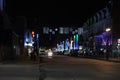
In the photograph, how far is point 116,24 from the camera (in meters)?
86.0

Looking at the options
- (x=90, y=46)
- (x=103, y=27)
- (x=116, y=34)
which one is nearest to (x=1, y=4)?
(x=116, y=34)

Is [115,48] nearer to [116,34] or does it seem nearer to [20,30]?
[116,34]

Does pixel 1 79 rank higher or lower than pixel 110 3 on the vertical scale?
lower

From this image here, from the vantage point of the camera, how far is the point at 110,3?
92312 millimetres

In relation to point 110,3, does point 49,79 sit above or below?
below

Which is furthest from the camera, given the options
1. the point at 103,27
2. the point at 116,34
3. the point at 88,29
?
the point at 88,29

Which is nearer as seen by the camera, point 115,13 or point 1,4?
point 1,4

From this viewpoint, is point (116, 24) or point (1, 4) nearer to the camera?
point (1, 4)

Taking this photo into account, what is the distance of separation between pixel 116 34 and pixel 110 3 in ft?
33.6

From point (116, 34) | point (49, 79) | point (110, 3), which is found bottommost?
point (49, 79)

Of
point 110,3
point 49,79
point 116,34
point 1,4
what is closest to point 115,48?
point 116,34

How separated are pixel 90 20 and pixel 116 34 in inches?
1733

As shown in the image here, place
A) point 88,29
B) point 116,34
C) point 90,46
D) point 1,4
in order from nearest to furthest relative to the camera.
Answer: point 1,4
point 116,34
point 90,46
point 88,29

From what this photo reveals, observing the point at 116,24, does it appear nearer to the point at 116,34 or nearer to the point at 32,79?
the point at 116,34
